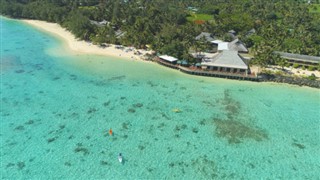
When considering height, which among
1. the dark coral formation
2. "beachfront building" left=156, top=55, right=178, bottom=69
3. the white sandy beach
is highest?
the white sandy beach

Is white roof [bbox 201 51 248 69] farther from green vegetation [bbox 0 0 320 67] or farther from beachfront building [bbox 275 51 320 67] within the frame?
beachfront building [bbox 275 51 320 67]

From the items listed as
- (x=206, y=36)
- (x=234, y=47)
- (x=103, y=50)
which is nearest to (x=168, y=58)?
(x=234, y=47)

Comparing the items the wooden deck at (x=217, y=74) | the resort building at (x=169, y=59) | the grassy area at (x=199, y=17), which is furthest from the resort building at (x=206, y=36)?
the grassy area at (x=199, y=17)

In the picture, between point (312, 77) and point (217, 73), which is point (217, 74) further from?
point (312, 77)

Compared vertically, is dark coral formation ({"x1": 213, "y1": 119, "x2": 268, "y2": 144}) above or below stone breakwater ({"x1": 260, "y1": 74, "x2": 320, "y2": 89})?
below

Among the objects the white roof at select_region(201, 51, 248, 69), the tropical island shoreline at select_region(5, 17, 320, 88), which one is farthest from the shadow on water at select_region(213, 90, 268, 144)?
the tropical island shoreline at select_region(5, 17, 320, 88)

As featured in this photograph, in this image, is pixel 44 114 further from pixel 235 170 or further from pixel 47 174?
pixel 235 170
